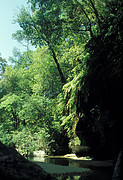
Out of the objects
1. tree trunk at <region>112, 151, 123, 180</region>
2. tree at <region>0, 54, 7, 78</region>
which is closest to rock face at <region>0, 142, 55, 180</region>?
tree trunk at <region>112, 151, 123, 180</region>

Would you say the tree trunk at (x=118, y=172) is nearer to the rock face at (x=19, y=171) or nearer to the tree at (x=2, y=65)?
the rock face at (x=19, y=171)

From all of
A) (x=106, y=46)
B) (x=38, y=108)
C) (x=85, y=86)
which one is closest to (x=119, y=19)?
(x=106, y=46)

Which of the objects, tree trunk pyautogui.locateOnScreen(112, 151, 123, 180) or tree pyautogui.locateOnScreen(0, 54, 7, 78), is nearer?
tree trunk pyautogui.locateOnScreen(112, 151, 123, 180)

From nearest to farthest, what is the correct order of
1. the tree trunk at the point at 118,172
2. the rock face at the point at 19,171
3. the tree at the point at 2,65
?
1. the rock face at the point at 19,171
2. the tree trunk at the point at 118,172
3. the tree at the point at 2,65

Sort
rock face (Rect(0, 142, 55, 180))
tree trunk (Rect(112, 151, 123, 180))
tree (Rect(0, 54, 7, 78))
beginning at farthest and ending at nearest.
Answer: tree (Rect(0, 54, 7, 78)) → tree trunk (Rect(112, 151, 123, 180)) → rock face (Rect(0, 142, 55, 180))

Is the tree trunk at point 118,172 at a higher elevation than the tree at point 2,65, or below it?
below

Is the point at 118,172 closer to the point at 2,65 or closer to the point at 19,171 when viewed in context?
the point at 19,171

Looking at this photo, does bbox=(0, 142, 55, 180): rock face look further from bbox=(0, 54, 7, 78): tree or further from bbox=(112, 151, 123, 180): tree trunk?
bbox=(0, 54, 7, 78): tree

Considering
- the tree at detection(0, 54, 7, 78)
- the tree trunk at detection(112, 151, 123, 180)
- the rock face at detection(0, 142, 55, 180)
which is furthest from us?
the tree at detection(0, 54, 7, 78)

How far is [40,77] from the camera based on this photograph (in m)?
15.9

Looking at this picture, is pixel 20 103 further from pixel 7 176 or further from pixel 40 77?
pixel 7 176

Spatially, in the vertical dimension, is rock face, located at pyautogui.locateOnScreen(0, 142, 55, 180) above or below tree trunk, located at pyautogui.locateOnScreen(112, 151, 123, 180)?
above

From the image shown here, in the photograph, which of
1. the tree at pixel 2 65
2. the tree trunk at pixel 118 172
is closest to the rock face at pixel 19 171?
the tree trunk at pixel 118 172

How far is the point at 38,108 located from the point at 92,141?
6.05 m
